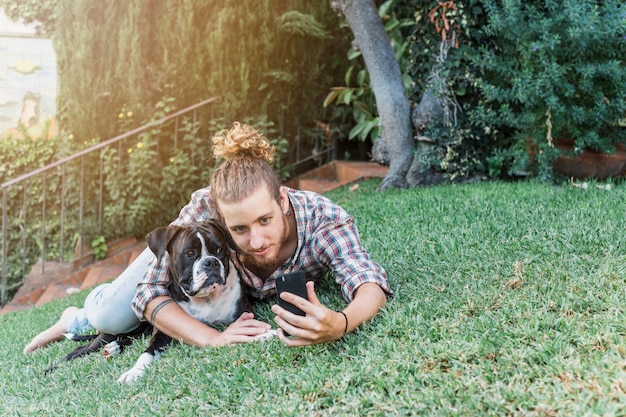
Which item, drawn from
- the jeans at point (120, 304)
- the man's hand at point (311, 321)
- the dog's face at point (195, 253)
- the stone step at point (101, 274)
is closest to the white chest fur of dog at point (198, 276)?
the dog's face at point (195, 253)

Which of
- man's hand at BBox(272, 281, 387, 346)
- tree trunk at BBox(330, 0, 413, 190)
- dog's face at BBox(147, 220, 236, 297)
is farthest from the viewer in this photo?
tree trunk at BBox(330, 0, 413, 190)

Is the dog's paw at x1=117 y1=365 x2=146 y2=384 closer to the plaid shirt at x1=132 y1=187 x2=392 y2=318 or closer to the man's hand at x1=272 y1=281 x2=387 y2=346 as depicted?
the plaid shirt at x1=132 y1=187 x2=392 y2=318

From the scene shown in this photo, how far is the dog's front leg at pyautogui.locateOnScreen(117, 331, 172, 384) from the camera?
324cm

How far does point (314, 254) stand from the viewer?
338 cm

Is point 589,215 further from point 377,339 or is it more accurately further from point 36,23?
point 36,23

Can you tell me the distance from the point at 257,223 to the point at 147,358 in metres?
1.02

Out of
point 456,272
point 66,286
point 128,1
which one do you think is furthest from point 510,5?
point 66,286

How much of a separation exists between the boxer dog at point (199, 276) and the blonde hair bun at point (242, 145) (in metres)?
0.37

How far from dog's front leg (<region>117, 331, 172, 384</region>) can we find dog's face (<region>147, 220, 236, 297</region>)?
1.20 feet

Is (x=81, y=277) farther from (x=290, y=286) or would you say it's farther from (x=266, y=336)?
(x=290, y=286)

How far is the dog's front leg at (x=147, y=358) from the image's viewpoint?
3.24 metres

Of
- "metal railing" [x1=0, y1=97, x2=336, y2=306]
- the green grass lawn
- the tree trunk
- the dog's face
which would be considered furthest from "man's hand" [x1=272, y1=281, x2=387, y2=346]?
"metal railing" [x1=0, y1=97, x2=336, y2=306]

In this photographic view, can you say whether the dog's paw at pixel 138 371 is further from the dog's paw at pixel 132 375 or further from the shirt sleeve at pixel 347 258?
the shirt sleeve at pixel 347 258

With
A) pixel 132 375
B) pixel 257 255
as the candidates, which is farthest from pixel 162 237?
pixel 132 375
